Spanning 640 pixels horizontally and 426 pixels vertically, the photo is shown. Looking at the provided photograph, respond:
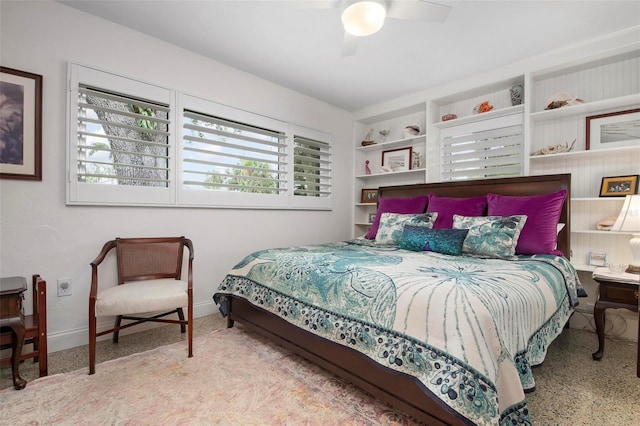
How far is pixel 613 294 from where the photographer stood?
209 centimetres

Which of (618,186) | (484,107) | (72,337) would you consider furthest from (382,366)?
(484,107)

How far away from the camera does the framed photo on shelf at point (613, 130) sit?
8.32ft

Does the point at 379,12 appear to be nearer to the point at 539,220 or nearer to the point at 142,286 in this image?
the point at 539,220

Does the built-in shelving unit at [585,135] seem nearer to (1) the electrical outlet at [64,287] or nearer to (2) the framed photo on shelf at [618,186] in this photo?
(2) the framed photo on shelf at [618,186]

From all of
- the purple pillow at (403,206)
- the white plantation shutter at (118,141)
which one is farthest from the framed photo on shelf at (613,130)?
the white plantation shutter at (118,141)

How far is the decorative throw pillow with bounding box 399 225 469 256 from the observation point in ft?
Result: 7.82

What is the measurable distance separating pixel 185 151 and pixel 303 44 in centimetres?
153

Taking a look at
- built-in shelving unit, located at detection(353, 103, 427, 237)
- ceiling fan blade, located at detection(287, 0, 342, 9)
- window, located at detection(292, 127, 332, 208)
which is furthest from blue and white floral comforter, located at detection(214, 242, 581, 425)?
built-in shelving unit, located at detection(353, 103, 427, 237)

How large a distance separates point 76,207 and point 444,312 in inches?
106

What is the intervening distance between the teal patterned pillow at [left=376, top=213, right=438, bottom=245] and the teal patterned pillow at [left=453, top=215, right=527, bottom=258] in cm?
46

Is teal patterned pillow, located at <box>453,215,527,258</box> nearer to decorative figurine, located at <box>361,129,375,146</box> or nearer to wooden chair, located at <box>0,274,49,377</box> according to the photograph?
decorative figurine, located at <box>361,129,375,146</box>

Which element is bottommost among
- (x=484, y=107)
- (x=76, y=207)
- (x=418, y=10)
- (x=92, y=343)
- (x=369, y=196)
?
(x=92, y=343)

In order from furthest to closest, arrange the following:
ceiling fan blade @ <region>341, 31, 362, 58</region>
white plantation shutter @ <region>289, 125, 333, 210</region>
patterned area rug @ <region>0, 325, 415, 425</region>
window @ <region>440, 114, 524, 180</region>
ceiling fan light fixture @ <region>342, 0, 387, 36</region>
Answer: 1. white plantation shutter @ <region>289, 125, 333, 210</region>
2. window @ <region>440, 114, 524, 180</region>
3. ceiling fan blade @ <region>341, 31, 362, 58</region>
4. ceiling fan light fixture @ <region>342, 0, 387, 36</region>
5. patterned area rug @ <region>0, 325, 415, 425</region>

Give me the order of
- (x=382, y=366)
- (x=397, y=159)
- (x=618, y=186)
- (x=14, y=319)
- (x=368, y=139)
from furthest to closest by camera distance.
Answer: (x=368, y=139), (x=397, y=159), (x=618, y=186), (x=14, y=319), (x=382, y=366)
